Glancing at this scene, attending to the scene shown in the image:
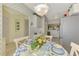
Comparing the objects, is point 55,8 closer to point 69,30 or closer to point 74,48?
point 69,30

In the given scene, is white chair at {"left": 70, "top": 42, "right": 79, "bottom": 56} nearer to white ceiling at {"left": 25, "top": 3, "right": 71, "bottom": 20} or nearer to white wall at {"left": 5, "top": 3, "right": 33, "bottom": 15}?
white ceiling at {"left": 25, "top": 3, "right": 71, "bottom": 20}

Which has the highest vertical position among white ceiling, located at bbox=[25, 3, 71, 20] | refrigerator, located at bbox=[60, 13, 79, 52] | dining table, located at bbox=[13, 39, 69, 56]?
white ceiling, located at bbox=[25, 3, 71, 20]

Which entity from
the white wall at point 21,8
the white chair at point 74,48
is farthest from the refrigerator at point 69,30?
the white wall at point 21,8

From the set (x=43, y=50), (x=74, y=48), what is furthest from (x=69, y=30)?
(x=43, y=50)

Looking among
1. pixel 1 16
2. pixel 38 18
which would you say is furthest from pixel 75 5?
pixel 1 16

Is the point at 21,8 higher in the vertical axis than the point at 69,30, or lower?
higher

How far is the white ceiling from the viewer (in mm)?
1157

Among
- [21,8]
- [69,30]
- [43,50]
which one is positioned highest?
[21,8]

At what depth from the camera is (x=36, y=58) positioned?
3.59ft

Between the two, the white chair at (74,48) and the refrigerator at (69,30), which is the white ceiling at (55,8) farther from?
the white chair at (74,48)

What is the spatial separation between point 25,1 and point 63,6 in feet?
1.24

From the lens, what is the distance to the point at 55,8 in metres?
1.23

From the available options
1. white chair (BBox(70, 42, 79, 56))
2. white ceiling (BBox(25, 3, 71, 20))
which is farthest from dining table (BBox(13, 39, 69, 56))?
white ceiling (BBox(25, 3, 71, 20))

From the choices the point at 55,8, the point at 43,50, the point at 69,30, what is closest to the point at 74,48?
the point at 69,30
